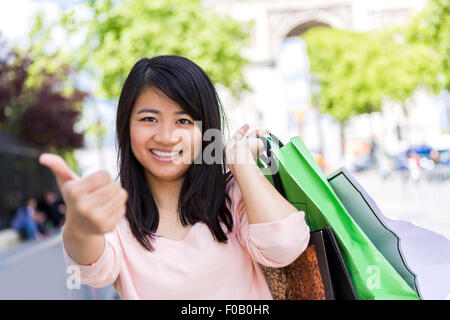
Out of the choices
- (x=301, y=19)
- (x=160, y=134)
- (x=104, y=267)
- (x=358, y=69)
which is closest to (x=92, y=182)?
(x=104, y=267)

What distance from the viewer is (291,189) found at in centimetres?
147

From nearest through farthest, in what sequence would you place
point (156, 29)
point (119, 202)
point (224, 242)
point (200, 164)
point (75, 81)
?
point (119, 202) → point (224, 242) → point (200, 164) → point (156, 29) → point (75, 81)

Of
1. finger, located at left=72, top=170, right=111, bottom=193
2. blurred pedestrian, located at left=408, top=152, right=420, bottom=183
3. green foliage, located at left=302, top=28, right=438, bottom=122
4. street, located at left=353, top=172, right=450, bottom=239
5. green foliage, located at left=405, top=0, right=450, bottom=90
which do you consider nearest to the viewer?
finger, located at left=72, top=170, right=111, bottom=193

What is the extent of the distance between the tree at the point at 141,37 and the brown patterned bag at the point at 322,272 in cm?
1373

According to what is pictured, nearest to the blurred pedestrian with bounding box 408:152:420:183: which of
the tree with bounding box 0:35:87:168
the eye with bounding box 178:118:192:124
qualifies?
the tree with bounding box 0:35:87:168

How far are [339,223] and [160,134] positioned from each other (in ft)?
1.75

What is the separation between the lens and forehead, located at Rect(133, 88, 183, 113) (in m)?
1.51

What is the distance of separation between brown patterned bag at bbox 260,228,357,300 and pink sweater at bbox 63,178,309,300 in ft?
0.14

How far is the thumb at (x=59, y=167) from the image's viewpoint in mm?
1023

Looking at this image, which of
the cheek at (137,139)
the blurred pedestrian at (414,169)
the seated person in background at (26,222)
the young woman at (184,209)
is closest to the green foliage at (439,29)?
the blurred pedestrian at (414,169)

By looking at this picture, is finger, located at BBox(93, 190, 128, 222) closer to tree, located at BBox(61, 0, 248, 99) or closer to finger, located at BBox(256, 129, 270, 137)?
finger, located at BBox(256, 129, 270, 137)
